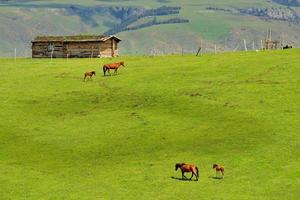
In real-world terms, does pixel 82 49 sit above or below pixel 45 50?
above

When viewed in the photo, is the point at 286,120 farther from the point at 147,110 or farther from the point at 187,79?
the point at 187,79

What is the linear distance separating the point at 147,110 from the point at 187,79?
541 inches

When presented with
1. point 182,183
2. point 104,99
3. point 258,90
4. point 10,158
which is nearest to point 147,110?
point 104,99

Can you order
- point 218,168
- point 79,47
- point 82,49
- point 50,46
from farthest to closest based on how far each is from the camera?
point 50,46 → point 79,47 → point 82,49 → point 218,168

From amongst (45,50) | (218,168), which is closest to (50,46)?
(45,50)

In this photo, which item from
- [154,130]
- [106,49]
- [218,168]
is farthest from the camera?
[106,49]

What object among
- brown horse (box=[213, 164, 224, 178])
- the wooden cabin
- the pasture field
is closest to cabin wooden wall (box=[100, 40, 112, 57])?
the wooden cabin

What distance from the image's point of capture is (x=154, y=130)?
5812 centimetres

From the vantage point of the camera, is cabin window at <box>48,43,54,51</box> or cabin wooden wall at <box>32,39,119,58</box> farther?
cabin window at <box>48,43,54,51</box>

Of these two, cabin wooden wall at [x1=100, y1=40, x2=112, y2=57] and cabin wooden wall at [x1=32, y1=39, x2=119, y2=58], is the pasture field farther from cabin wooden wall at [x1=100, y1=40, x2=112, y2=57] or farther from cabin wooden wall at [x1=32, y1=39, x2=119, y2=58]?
cabin wooden wall at [x1=100, y1=40, x2=112, y2=57]

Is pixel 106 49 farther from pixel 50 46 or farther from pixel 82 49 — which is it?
pixel 50 46

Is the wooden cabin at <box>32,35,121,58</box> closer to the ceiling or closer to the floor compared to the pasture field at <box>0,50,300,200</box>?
closer to the ceiling

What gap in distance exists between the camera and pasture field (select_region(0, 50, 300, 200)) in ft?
144

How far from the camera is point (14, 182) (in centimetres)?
4550
